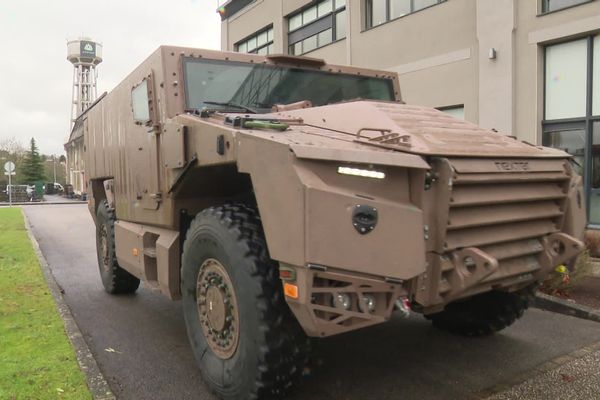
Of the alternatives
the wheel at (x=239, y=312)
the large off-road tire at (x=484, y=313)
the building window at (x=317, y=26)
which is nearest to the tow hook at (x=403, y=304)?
the wheel at (x=239, y=312)

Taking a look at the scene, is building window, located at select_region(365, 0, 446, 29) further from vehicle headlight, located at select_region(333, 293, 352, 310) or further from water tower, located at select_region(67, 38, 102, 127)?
water tower, located at select_region(67, 38, 102, 127)

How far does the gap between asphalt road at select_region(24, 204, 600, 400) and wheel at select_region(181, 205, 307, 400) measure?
0.44 metres

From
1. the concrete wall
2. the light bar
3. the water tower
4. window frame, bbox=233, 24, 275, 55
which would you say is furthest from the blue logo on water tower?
the light bar

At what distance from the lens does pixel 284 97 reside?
181 inches

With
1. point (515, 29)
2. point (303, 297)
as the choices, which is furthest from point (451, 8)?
point (303, 297)

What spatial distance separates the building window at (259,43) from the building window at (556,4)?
11.1 meters

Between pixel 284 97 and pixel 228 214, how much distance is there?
1570 millimetres

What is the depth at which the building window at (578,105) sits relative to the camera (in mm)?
9680

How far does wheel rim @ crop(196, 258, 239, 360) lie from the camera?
3324mm

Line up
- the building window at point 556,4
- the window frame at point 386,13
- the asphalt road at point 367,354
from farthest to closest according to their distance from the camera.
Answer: the window frame at point 386,13 → the building window at point 556,4 → the asphalt road at point 367,354

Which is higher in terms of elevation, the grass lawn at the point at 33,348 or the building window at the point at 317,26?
the building window at the point at 317,26

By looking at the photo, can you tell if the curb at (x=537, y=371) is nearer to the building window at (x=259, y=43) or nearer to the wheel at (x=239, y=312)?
the wheel at (x=239, y=312)

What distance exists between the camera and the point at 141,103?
16.1 feet

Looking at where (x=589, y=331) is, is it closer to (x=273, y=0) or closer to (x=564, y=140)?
(x=564, y=140)
